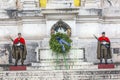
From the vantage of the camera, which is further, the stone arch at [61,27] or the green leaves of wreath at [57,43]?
the stone arch at [61,27]

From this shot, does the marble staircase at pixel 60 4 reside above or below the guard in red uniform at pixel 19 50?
above

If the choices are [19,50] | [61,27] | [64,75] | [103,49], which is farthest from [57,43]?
[64,75]

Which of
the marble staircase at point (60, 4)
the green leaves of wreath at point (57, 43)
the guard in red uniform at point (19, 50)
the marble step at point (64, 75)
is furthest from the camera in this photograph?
the marble staircase at point (60, 4)

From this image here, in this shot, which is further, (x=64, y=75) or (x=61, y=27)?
(x=61, y=27)

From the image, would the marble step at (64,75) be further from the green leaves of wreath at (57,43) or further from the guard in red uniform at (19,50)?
the green leaves of wreath at (57,43)

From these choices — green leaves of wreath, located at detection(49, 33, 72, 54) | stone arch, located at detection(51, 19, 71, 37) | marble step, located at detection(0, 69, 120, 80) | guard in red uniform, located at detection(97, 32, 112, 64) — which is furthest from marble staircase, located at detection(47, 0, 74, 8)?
marble step, located at detection(0, 69, 120, 80)

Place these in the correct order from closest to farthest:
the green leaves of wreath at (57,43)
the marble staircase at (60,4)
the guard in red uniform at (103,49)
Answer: the guard in red uniform at (103,49) → the green leaves of wreath at (57,43) → the marble staircase at (60,4)

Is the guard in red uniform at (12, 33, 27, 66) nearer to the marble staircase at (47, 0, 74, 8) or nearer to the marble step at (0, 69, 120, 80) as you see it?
the marble staircase at (47, 0, 74, 8)

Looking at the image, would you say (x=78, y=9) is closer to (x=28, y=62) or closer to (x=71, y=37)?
(x=71, y=37)

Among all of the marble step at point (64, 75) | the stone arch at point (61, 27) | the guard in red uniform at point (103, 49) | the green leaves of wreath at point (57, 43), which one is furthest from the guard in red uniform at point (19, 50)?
the guard in red uniform at point (103, 49)

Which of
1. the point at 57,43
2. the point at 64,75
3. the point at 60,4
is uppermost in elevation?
the point at 60,4

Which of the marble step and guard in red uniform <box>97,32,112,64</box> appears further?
guard in red uniform <box>97,32,112,64</box>

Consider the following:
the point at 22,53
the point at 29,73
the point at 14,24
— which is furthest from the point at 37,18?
the point at 29,73

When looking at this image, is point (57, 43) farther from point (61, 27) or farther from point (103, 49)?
point (103, 49)
